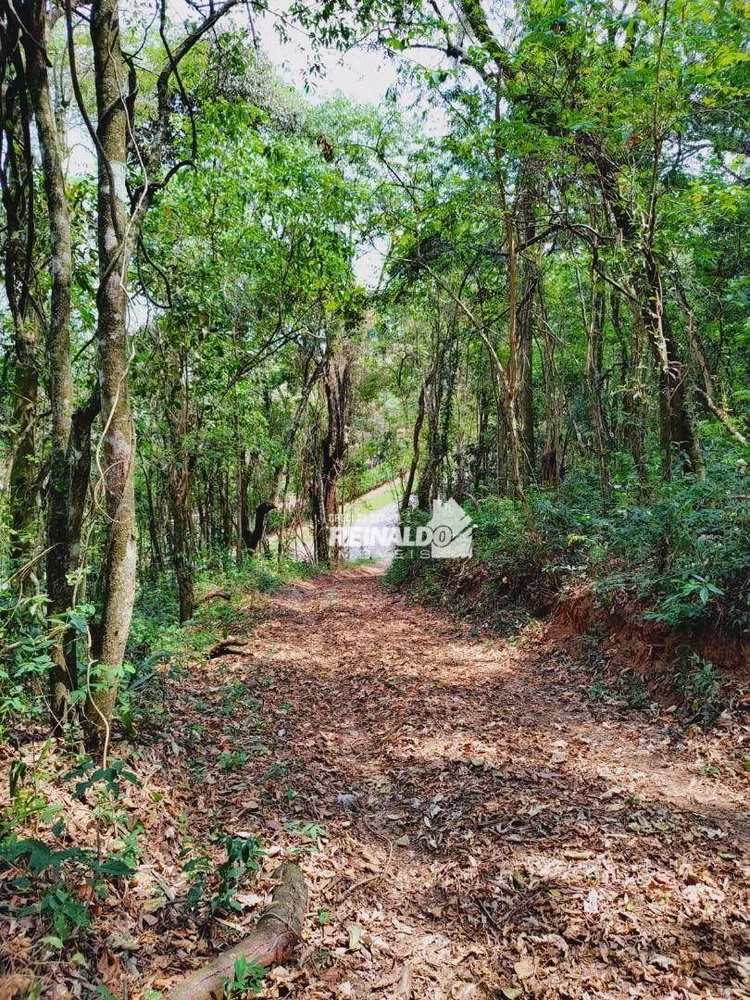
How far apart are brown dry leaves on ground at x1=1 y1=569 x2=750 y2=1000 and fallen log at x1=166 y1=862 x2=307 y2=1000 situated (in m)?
0.09

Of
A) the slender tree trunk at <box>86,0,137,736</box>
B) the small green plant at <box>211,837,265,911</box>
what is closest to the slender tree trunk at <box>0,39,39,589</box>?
the slender tree trunk at <box>86,0,137,736</box>

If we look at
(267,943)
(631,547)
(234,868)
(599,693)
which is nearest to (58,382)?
(234,868)

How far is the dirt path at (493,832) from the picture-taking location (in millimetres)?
2512

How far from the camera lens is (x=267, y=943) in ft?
8.32

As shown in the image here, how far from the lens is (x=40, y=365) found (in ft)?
17.0

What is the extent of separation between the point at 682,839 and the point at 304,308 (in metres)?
9.71

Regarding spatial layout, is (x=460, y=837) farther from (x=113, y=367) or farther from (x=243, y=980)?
(x=113, y=367)

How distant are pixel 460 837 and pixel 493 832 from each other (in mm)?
210

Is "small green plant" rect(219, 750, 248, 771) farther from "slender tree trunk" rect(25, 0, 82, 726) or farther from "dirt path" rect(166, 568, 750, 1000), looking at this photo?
"slender tree trunk" rect(25, 0, 82, 726)

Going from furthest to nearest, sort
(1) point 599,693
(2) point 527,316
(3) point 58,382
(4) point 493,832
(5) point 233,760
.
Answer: (2) point 527,316, (1) point 599,693, (5) point 233,760, (3) point 58,382, (4) point 493,832

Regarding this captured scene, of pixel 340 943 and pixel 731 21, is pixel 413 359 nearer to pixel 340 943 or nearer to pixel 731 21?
pixel 731 21

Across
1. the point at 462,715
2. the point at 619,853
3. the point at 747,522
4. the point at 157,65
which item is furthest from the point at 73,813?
the point at 157,65

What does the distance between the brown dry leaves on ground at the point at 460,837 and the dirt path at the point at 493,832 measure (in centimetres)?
1

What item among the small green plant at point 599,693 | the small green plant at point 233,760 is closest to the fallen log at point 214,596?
the small green plant at point 233,760
